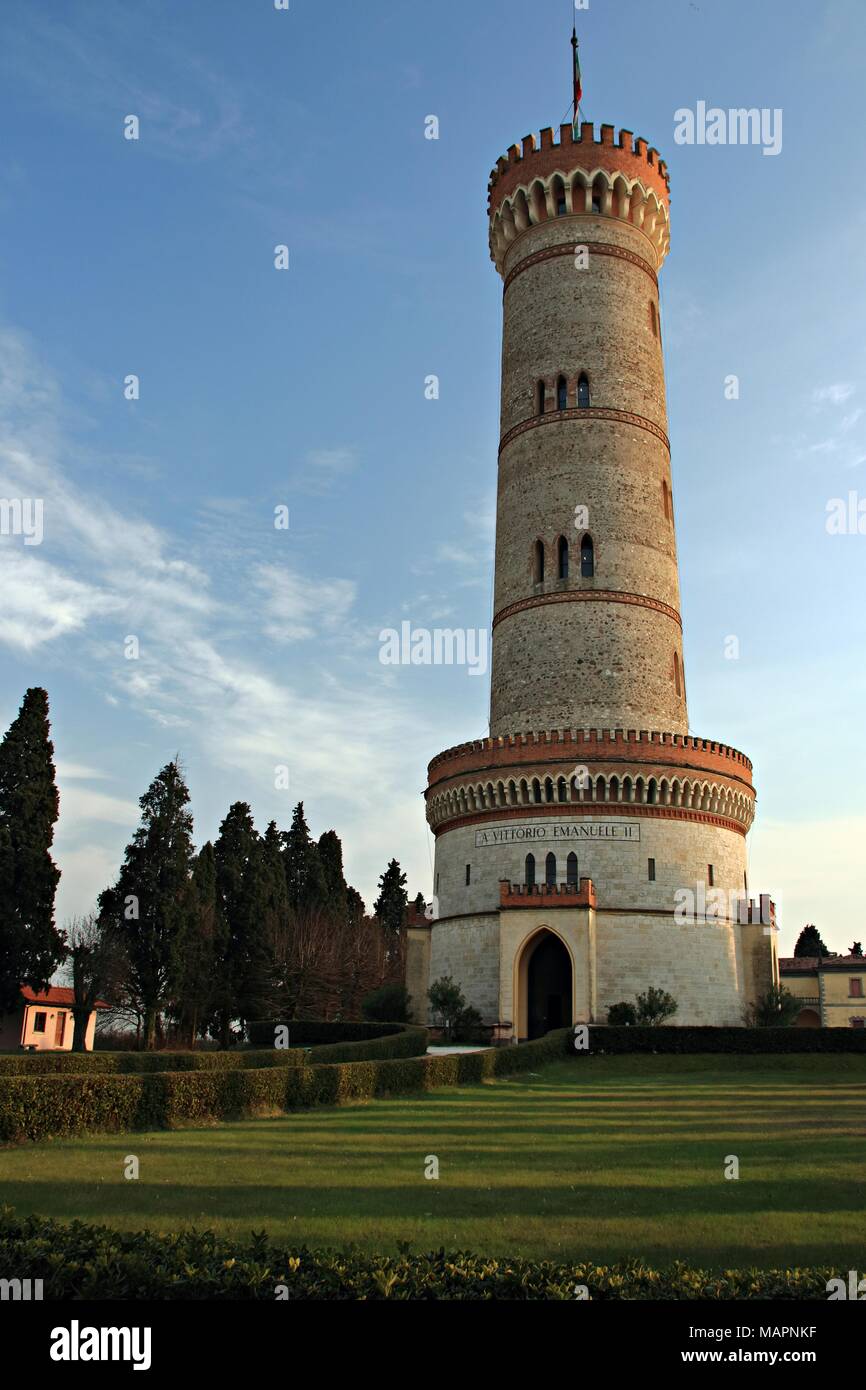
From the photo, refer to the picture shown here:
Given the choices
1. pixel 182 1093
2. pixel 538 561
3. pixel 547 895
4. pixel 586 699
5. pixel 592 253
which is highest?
pixel 592 253

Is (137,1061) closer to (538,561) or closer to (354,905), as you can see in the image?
(538,561)

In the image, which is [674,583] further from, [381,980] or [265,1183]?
[381,980]

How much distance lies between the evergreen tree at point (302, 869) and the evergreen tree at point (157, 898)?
22.8 m

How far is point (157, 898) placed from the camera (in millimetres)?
41938

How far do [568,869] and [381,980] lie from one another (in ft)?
113

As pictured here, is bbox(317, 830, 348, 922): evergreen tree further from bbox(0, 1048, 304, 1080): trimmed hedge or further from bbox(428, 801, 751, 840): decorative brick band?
bbox(0, 1048, 304, 1080): trimmed hedge

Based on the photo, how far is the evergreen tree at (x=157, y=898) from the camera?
136 feet

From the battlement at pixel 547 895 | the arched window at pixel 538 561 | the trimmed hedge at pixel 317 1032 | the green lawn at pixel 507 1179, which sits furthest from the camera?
the arched window at pixel 538 561

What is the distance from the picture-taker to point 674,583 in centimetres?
3938

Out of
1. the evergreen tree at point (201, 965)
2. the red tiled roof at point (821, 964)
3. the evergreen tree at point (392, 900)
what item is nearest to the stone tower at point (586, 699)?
the evergreen tree at point (201, 965)

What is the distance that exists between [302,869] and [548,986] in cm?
3694

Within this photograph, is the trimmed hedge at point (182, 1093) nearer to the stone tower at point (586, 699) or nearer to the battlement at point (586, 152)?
the stone tower at point (586, 699)

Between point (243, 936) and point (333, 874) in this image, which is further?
point (333, 874)

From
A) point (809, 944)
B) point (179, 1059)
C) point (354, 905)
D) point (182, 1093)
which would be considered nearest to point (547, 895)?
point (179, 1059)
